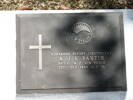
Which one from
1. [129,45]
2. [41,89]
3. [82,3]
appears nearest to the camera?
[41,89]

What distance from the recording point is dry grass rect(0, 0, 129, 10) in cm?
343

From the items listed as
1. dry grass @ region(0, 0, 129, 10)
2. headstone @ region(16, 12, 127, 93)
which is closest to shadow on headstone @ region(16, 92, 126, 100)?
headstone @ region(16, 12, 127, 93)

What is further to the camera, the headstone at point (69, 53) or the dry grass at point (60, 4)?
the dry grass at point (60, 4)

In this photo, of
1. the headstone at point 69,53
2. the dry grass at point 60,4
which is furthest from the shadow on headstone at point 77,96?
the dry grass at point 60,4

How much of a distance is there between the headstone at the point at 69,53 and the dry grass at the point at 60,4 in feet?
1.97

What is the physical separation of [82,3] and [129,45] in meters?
1.04

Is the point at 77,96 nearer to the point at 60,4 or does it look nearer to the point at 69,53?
the point at 69,53

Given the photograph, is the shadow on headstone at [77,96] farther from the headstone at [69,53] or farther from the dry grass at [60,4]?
the dry grass at [60,4]

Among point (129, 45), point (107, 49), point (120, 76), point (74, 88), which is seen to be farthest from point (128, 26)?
point (74, 88)

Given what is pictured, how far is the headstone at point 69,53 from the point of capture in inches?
108

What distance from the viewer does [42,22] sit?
285cm

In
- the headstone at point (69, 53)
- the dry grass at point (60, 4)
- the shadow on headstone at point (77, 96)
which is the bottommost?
the shadow on headstone at point (77, 96)

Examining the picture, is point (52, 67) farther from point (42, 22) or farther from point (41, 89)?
point (42, 22)

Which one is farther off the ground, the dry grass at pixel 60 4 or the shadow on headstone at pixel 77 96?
the dry grass at pixel 60 4
